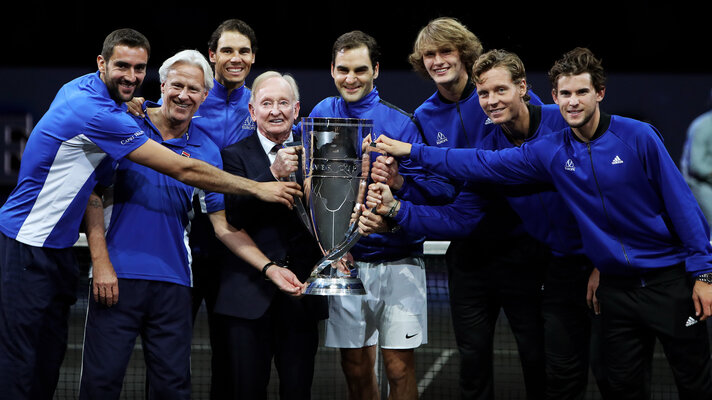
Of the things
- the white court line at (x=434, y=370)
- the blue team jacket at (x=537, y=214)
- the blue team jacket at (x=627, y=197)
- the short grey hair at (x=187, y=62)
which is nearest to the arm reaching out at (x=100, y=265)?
the short grey hair at (x=187, y=62)

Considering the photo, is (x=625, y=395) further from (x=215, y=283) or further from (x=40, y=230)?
(x=40, y=230)

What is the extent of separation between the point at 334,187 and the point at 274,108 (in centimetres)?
50

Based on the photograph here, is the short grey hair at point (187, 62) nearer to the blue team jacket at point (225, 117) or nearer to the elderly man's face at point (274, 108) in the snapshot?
the elderly man's face at point (274, 108)

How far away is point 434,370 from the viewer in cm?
715

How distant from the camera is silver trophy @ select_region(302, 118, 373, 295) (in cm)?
364

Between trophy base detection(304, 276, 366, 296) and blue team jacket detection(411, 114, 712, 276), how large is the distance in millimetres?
1103

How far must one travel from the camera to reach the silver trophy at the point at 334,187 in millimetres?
3637

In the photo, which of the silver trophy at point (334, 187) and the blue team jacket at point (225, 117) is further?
the blue team jacket at point (225, 117)

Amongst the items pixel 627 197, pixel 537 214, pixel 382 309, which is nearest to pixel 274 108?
pixel 382 309

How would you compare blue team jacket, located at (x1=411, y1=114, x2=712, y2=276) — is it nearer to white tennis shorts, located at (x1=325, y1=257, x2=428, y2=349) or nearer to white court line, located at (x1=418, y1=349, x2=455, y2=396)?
white tennis shorts, located at (x1=325, y1=257, x2=428, y2=349)

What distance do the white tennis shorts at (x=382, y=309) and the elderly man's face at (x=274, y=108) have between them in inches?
38.4

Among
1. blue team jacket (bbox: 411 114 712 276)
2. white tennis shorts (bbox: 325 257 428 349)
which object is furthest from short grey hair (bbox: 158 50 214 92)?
blue team jacket (bbox: 411 114 712 276)

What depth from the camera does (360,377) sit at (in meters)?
4.37

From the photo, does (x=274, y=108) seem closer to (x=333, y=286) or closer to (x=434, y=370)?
(x=333, y=286)
